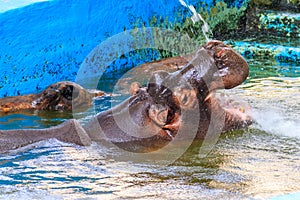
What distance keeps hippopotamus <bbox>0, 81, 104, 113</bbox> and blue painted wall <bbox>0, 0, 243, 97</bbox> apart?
3.47 ft

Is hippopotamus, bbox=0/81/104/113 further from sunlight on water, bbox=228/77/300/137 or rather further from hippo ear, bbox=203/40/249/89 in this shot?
hippo ear, bbox=203/40/249/89

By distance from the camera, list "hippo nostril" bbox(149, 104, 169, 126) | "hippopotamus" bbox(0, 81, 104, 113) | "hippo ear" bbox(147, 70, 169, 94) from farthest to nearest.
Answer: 1. "hippopotamus" bbox(0, 81, 104, 113)
2. "hippo ear" bbox(147, 70, 169, 94)
3. "hippo nostril" bbox(149, 104, 169, 126)

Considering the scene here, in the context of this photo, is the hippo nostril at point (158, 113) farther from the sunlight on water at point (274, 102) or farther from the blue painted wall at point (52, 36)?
the blue painted wall at point (52, 36)

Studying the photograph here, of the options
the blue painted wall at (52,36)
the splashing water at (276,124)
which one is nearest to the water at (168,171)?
the splashing water at (276,124)

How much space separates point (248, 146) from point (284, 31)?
8.52m

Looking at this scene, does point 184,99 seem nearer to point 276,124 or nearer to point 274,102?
point 276,124

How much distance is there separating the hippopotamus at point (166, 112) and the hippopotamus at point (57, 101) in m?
2.54

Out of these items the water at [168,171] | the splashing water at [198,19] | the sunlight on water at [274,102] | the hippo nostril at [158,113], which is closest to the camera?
the water at [168,171]

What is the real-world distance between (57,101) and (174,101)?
3.20 meters

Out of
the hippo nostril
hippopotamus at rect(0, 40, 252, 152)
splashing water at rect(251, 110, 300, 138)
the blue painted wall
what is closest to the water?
splashing water at rect(251, 110, 300, 138)

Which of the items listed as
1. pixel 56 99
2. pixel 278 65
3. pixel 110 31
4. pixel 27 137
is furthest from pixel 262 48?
pixel 27 137

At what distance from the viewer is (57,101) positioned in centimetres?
721

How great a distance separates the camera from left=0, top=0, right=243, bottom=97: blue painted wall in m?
8.38

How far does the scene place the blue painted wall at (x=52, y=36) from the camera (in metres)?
8.38
